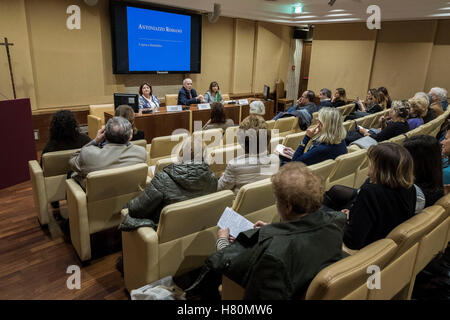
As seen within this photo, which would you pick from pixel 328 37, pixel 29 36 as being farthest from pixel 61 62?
pixel 328 37

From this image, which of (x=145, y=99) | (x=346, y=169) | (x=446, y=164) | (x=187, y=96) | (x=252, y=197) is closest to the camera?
(x=252, y=197)

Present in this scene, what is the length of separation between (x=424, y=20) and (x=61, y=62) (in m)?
8.33

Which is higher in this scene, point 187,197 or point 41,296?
point 187,197

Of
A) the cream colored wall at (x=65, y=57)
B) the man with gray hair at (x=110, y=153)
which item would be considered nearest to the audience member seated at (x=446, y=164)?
the man with gray hair at (x=110, y=153)

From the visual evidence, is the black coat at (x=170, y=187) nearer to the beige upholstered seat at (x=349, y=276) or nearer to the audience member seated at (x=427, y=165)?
the beige upholstered seat at (x=349, y=276)

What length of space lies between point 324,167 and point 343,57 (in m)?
7.90

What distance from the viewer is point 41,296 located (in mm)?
2236

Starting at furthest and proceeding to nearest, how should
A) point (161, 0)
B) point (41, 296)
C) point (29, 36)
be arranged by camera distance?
point (161, 0) < point (29, 36) < point (41, 296)

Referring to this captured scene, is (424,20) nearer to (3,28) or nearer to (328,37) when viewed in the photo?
(328,37)

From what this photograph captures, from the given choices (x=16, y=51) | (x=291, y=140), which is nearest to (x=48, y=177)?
(x=291, y=140)

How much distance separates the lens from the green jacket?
3.78 ft

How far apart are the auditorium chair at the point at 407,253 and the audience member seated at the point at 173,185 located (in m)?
1.12

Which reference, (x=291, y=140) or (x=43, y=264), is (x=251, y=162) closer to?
(x=291, y=140)

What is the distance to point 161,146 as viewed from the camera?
12.0ft
